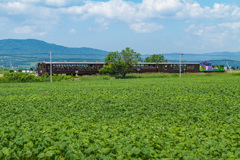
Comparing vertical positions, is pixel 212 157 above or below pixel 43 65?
below

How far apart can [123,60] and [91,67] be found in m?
7.32

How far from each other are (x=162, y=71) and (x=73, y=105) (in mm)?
52050

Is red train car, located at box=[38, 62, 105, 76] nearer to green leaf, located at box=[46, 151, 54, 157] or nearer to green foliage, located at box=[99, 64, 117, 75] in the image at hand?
green foliage, located at box=[99, 64, 117, 75]

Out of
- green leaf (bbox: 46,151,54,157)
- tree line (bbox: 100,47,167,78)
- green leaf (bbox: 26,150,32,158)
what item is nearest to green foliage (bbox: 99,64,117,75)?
tree line (bbox: 100,47,167,78)

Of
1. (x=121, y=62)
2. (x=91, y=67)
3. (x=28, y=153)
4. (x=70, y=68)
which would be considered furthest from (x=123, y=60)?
(x=28, y=153)

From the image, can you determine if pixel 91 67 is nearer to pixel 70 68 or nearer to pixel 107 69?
pixel 107 69

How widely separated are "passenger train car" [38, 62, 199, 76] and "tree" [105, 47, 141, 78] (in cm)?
248

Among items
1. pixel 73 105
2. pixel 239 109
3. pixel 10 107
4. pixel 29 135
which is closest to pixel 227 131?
pixel 239 109

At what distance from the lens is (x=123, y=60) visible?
57719mm

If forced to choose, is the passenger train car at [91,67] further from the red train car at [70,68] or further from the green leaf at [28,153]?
the green leaf at [28,153]

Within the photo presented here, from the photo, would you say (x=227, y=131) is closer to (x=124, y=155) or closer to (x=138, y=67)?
(x=124, y=155)

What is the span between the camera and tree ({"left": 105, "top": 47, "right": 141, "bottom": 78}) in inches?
2242

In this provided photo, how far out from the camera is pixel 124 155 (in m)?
6.04

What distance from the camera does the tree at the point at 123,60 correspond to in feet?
187
